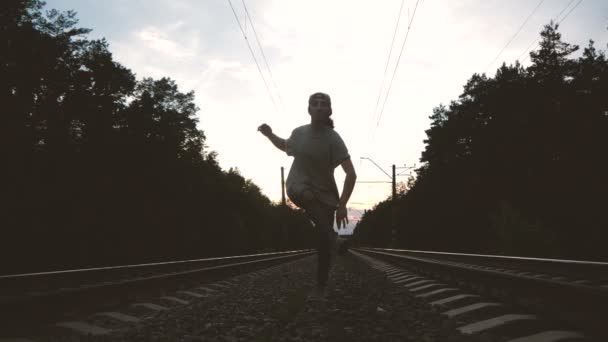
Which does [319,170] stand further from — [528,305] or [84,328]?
[84,328]

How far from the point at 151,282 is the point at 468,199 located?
160 ft

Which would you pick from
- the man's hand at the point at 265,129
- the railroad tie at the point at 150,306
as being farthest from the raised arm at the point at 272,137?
the railroad tie at the point at 150,306

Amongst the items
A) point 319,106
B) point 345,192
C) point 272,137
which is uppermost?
point 319,106

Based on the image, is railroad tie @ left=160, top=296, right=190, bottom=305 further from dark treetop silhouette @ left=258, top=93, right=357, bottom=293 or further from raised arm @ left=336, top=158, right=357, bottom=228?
raised arm @ left=336, top=158, right=357, bottom=228

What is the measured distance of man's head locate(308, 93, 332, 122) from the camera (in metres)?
4.92

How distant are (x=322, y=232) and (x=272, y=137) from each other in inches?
41.0

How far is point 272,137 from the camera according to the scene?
5008 millimetres

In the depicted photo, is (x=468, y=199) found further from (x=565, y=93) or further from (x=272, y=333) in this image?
(x=272, y=333)

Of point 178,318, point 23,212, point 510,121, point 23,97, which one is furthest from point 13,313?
point 510,121

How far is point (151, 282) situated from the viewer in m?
5.92

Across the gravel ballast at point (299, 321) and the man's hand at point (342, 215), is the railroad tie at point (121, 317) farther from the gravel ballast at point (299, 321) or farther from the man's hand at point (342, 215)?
the man's hand at point (342, 215)

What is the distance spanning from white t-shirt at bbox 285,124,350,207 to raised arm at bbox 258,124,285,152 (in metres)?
0.16

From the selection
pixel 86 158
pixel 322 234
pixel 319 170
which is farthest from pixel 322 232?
pixel 86 158

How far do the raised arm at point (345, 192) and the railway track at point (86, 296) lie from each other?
1929mm
